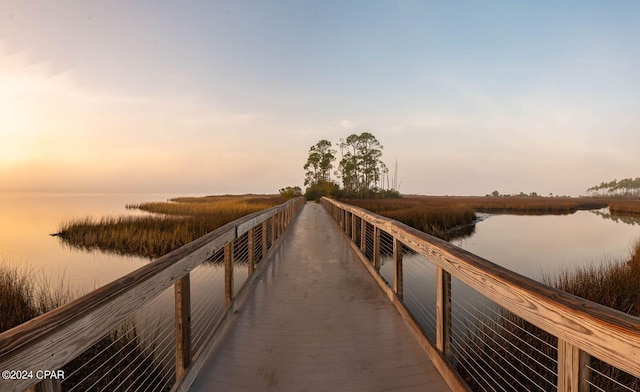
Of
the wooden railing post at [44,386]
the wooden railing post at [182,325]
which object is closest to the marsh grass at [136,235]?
the wooden railing post at [182,325]

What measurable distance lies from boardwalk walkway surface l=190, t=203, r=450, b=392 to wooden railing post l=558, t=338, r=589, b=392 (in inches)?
39.7

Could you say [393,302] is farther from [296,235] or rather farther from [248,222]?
[296,235]

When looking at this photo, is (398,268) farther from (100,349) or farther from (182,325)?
(100,349)

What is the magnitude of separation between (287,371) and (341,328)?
33.1 inches

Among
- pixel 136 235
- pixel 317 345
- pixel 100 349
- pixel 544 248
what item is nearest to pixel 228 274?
pixel 317 345

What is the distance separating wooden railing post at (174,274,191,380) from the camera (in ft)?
6.39

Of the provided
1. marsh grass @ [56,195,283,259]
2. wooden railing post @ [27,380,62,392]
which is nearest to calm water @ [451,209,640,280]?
wooden railing post @ [27,380,62,392]

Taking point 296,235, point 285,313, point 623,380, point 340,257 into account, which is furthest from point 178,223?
point 623,380

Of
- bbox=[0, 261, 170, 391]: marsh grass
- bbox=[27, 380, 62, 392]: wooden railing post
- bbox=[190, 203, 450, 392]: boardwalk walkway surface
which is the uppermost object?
bbox=[27, 380, 62, 392]: wooden railing post

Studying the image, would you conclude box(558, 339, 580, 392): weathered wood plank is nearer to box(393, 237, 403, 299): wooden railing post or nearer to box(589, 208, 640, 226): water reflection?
box(393, 237, 403, 299): wooden railing post

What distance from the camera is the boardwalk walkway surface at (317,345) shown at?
2066mm

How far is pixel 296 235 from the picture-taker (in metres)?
8.65

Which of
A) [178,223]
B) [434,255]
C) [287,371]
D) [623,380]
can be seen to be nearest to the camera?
[287,371]

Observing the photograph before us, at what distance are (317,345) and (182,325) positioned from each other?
1199mm
